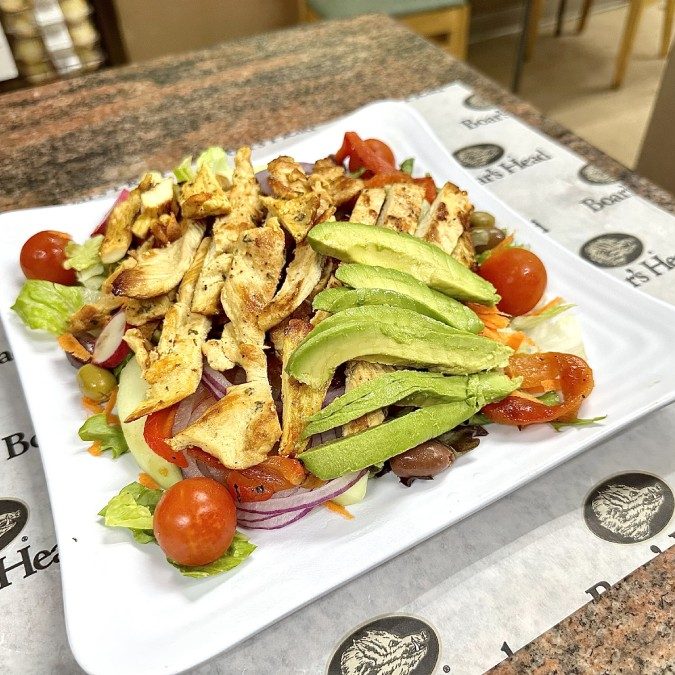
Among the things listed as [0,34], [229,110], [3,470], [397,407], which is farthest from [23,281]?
[0,34]

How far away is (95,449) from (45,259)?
0.75 meters

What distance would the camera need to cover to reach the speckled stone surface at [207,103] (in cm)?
292

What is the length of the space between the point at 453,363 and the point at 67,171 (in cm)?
216

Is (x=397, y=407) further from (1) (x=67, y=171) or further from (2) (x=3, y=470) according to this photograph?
(1) (x=67, y=171)

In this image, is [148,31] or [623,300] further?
[148,31]

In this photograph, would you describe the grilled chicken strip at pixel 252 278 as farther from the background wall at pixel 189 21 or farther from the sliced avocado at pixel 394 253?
the background wall at pixel 189 21

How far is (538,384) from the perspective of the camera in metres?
1.68

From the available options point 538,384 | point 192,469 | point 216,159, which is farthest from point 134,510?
point 216,159

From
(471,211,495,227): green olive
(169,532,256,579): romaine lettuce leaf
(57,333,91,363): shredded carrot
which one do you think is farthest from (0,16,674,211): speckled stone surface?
(169,532,256,579): romaine lettuce leaf

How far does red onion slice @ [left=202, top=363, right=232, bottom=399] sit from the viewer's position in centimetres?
167

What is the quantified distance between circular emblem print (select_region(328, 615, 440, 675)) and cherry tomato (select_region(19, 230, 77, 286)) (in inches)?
55.6

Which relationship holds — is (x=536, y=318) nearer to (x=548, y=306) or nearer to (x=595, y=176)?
(x=548, y=306)

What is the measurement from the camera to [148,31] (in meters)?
5.35

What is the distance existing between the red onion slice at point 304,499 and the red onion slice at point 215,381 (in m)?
0.31
